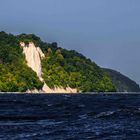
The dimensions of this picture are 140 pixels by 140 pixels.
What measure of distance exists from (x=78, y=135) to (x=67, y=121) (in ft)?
42.2

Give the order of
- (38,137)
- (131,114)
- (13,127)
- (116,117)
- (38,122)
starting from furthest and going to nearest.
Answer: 1. (131,114)
2. (116,117)
3. (38,122)
4. (13,127)
5. (38,137)

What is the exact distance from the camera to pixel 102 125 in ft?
170

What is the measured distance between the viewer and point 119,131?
46125mm

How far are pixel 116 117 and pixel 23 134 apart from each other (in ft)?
64.2

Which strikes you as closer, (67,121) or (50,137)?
(50,137)

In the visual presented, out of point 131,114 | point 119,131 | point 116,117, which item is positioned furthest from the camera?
point 131,114

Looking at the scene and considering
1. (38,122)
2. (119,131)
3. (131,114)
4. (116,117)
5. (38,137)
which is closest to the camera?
(38,137)

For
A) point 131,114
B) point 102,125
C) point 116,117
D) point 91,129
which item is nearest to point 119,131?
point 91,129

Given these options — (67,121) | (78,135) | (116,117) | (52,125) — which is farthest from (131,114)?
(78,135)

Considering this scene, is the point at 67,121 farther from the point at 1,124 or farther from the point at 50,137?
the point at 50,137

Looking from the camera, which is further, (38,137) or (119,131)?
(119,131)

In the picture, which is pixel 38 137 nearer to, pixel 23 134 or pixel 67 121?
pixel 23 134

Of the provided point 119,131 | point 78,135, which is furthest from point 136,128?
point 78,135

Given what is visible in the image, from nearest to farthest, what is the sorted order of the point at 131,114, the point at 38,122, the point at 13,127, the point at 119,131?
the point at 119,131, the point at 13,127, the point at 38,122, the point at 131,114
